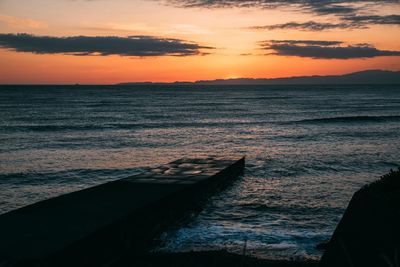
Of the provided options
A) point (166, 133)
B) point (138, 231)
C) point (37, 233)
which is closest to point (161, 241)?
point (138, 231)

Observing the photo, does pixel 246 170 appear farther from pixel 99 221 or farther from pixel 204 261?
pixel 99 221

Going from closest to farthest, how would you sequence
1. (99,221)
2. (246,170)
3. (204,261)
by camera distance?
(99,221) < (204,261) < (246,170)

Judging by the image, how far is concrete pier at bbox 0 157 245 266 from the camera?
7.32 meters

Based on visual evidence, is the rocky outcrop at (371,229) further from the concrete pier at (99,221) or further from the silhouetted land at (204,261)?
the concrete pier at (99,221)

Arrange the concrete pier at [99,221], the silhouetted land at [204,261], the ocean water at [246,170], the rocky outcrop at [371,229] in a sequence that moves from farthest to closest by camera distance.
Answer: the ocean water at [246,170]
the silhouetted land at [204,261]
the concrete pier at [99,221]
the rocky outcrop at [371,229]

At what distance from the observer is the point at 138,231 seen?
10.4 m

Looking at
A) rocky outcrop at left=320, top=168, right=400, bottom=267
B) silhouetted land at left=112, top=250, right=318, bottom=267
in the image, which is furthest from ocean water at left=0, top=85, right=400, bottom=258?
rocky outcrop at left=320, top=168, right=400, bottom=267

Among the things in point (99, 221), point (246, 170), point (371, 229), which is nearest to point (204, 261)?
point (99, 221)

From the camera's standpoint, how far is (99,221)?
29.6 feet

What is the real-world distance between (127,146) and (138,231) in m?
21.0

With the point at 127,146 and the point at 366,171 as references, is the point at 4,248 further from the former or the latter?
the point at 127,146

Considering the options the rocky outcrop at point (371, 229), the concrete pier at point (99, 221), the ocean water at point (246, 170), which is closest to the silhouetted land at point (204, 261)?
the concrete pier at point (99, 221)

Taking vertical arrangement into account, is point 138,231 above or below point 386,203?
below

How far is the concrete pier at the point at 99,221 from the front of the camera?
7324 millimetres
